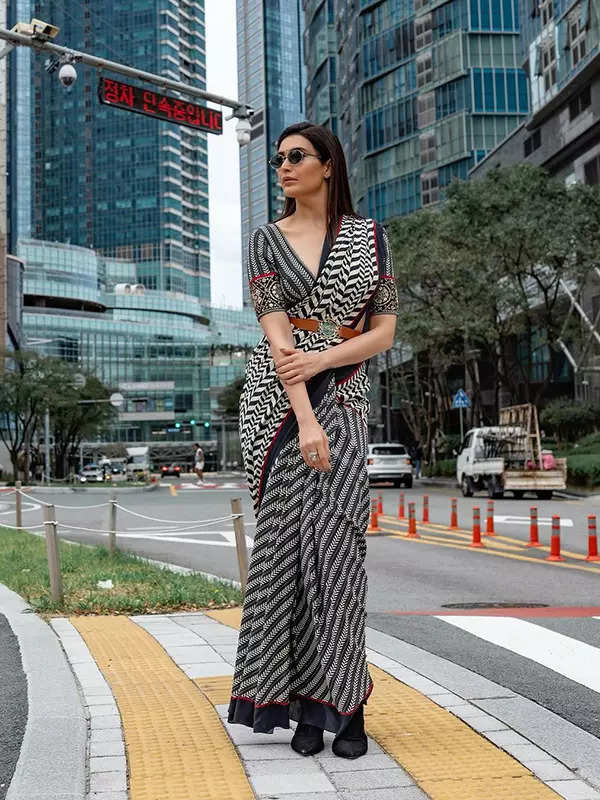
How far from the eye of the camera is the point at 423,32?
77.0 meters

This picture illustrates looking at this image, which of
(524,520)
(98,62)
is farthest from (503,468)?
(98,62)

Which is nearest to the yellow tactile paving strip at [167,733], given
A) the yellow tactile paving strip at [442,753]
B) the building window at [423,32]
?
the yellow tactile paving strip at [442,753]

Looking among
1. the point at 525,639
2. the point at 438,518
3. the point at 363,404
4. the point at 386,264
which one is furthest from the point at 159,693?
the point at 438,518

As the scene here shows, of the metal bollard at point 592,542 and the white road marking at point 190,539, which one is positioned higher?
the metal bollard at point 592,542

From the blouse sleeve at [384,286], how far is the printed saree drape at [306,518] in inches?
2.1

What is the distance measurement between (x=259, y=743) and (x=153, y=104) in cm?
1040

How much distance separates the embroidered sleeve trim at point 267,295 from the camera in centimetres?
377

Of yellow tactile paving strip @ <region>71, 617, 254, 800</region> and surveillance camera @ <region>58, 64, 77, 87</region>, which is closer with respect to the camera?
yellow tactile paving strip @ <region>71, 617, 254, 800</region>

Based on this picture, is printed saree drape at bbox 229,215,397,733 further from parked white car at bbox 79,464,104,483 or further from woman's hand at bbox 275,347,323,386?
parked white car at bbox 79,464,104,483

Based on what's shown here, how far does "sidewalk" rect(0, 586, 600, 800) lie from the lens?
3.19 metres

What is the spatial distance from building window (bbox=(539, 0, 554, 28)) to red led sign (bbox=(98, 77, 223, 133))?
38775 millimetres

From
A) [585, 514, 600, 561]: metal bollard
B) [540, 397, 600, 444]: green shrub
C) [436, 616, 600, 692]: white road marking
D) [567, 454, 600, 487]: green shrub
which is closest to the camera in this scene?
[436, 616, 600, 692]: white road marking

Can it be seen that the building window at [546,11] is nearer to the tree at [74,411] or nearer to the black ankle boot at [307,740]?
the tree at [74,411]

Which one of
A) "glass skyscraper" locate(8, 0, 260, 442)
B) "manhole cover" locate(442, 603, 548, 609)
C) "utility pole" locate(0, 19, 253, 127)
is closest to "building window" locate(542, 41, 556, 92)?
"utility pole" locate(0, 19, 253, 127)
